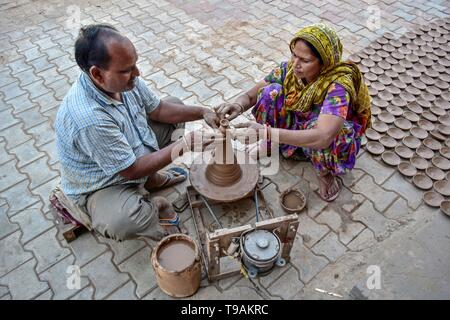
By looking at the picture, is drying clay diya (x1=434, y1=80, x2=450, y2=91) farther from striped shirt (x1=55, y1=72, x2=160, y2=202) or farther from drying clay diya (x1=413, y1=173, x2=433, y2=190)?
striped shirt (x1=55, y1=72, x2=160, y2=202)

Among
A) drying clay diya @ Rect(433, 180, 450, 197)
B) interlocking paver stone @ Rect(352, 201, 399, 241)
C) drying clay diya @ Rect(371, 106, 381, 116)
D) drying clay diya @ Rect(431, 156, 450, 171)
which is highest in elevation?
drying clay diya @ Rect(371, 106, 381, 116)

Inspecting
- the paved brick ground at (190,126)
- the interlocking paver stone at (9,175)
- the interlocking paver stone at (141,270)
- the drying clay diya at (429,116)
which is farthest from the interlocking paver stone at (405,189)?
the interlocking paver stone at (9,175)

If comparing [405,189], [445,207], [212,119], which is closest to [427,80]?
[405,189]

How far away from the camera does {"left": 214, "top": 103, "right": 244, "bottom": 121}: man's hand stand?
9.27 ft

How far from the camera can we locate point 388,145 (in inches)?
144

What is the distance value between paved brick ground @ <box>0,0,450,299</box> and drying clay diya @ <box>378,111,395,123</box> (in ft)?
2.23

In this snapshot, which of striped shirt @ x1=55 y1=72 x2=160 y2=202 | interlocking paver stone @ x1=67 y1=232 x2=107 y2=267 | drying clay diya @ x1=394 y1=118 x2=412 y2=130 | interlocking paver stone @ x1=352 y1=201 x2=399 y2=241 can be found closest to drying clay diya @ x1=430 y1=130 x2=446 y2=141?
drying clay diya @ x1=394 y1=118 x2=412 y2=130

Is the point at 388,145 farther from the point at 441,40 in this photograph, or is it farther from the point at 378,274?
the point at 441,40

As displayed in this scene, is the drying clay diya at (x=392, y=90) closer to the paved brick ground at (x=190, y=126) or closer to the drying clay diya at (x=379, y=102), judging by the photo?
the drying clay diya at (x=379, y=102)

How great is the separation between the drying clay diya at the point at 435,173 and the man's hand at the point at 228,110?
204cm

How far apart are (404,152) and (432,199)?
0.60m

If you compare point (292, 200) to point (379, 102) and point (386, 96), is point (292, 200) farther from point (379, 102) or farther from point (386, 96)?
point (386, 96)

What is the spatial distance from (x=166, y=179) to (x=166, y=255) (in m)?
1.00

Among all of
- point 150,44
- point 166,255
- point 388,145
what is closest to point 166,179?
point 166,255
